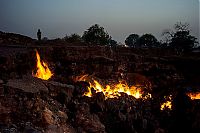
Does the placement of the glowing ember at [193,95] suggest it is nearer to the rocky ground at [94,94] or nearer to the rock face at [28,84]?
the rocky ground at [94,94]

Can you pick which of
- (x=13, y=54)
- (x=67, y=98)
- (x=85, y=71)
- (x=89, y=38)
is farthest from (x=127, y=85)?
(x=89, y=38)

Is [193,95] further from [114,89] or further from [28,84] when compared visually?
[28,84]

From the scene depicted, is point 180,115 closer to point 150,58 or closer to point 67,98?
point 150,58

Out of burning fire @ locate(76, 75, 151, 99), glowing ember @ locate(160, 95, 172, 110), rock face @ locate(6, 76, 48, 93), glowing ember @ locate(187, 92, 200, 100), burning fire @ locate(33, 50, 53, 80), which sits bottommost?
glowing ember @ locate(160, 95, 172, 110)

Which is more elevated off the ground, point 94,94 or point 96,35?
point 96,35

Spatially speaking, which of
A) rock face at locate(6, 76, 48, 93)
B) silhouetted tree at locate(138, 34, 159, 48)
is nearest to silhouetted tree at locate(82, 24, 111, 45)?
silhouetted tree at locate(138, 34, 159, 48)

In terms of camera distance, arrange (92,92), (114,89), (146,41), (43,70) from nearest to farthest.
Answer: (92,92) → (43,70) → (114,89) → (146,41)

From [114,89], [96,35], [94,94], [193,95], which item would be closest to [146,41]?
[96,35]

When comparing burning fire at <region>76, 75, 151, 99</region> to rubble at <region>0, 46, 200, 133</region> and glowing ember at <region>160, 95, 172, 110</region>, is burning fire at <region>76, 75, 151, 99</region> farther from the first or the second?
glowing ember at <region>160, 95, 172, 110</region>

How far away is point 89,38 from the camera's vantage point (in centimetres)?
2747

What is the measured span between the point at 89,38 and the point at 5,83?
18.3 meters

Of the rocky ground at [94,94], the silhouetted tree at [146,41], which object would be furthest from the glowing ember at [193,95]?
the silhouetted tree at [146,41]

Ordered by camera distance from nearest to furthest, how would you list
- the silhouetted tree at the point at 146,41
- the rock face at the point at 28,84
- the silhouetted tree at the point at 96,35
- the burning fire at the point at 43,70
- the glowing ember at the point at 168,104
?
the rock face at the point at 28,84, the burning fire at the point at 43,70, the glowing ember at the point at 168,104, the silhouetted tree at the point at 96,35, the silhouetted tree at the point at 146,41

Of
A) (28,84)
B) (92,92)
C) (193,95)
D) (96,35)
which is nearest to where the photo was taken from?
(28,84)
